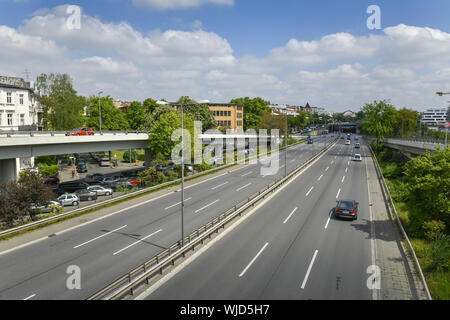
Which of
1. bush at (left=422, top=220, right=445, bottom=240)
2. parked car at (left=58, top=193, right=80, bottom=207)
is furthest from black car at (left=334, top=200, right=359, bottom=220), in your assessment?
parked car at (left=58, top=193, right=80, bottom=207)

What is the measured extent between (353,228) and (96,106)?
7213cm

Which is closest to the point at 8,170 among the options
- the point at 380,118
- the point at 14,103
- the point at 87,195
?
the point at 87,195

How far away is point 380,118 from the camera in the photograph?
230ft

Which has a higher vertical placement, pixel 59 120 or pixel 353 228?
pixel 59 120

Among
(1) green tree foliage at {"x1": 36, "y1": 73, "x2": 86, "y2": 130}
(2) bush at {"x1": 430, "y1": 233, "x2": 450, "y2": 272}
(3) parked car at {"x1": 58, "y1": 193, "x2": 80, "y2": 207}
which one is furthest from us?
(1) green tree foliage at {"x1": 36, "y1": 73, "x2": 86, "y2": 130}

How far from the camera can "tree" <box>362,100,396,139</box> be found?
69.1m

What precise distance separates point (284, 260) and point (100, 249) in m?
10.5

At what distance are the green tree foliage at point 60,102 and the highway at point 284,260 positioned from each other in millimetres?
48954

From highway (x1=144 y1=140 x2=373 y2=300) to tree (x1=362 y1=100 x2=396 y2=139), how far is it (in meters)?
48.5

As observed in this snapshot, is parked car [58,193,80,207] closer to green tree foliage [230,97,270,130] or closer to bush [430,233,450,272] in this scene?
bush [430,233,450,272]

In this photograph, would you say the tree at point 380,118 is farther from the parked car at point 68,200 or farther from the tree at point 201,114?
the parked car at point 68,200

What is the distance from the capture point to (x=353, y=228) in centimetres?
2142
